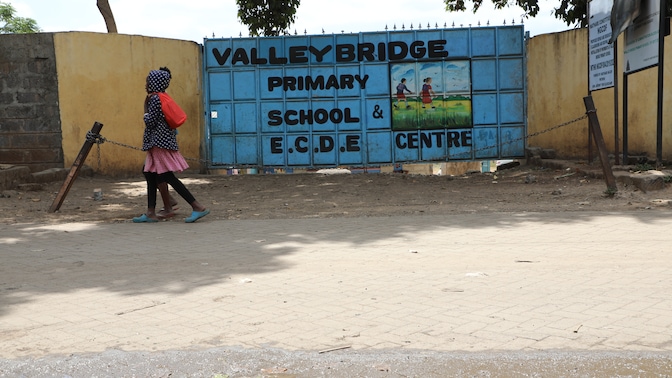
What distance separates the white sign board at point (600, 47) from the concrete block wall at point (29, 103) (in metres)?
9.55

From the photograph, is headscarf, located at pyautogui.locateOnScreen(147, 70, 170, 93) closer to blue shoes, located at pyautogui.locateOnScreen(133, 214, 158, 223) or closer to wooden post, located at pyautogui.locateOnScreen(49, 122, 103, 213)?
wooden post, located at pyautogui.locateOnScreen(49, 122, 103, 213)

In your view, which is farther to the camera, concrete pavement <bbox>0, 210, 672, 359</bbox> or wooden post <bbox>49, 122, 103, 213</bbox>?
wooden post <bbox>49, 122, 103, 213</bbox>

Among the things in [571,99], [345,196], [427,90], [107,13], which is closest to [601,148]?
[345,196]

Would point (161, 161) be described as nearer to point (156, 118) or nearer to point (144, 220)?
point (156, 118)

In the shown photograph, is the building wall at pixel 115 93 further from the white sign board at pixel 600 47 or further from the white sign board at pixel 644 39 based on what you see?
the white sign board at pixel 644 39

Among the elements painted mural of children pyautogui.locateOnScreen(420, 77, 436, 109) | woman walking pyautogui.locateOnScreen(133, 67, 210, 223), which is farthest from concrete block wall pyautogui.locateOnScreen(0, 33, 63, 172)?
painted mural of children pyautogui.locateOnScreen(420, 77, 436, 109)

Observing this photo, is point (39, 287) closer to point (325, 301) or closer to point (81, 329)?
point (81, 329)

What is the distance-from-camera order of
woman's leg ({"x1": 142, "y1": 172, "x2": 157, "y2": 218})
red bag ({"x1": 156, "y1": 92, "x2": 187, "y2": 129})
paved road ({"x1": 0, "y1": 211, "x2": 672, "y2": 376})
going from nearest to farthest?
1. paved road ({"x1": 0, "y1": 211, "x2": 672, "y2": 376})
2. red bag ({"x1": 156, "y1": 92, "x2": 187, "y2": 129})
3. woman's leg ({"x1": 142, "y1": 172, "x2": 157, "y2": 218})

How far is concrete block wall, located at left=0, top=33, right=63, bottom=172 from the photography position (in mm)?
12711

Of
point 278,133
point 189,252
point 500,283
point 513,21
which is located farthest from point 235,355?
point 513,21

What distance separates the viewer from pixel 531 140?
14.0 m

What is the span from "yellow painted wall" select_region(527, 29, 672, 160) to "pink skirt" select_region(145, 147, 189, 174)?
8.08 meters

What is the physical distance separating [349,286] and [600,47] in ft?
28.2

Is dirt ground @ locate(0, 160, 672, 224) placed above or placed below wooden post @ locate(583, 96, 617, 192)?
below
